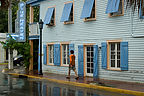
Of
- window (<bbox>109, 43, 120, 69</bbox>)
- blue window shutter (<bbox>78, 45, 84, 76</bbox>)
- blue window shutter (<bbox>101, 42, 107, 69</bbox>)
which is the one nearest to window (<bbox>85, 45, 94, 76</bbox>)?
blue window shutter (<bbox>78, 45, 84, 76</bbox>)

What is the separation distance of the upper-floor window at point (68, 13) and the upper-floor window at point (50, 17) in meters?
1.55

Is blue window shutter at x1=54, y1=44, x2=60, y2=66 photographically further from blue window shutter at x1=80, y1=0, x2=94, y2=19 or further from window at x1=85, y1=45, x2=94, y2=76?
blue window shutter at x1=80, y1=0, x2=94, y2=19

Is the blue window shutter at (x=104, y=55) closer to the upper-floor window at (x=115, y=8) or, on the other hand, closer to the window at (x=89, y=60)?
the window at (x=89, y=60)

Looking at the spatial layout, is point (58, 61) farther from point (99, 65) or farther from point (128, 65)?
point (128, 65)

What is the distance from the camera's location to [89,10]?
16812mm

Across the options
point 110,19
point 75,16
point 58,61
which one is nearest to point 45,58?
point 58,61

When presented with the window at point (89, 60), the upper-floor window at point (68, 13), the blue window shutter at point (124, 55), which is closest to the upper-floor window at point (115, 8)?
the blue window shutter at point (124, 55)

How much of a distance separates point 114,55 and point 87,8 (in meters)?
3.67

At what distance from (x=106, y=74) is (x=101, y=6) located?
4274mm

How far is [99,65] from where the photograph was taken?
1645 centimetres

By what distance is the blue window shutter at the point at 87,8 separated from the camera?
661 inches

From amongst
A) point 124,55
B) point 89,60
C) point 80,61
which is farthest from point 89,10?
point 124,55

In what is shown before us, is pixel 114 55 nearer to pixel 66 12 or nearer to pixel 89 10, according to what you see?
pixel 89 10

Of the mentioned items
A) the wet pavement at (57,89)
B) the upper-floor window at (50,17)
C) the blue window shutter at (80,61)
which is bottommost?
the wet pavement at (57,89)
